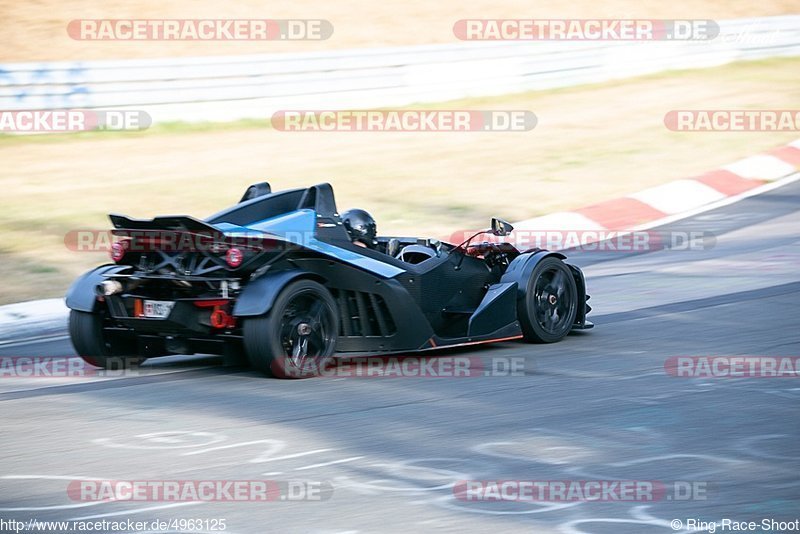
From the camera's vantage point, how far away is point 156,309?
26.0 feet

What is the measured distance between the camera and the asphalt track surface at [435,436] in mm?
5266

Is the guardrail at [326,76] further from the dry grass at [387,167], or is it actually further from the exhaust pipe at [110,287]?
the exhaust pipe at [110,287]

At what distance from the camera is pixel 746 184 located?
58.0ft

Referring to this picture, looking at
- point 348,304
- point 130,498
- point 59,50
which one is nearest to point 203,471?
point 130,498

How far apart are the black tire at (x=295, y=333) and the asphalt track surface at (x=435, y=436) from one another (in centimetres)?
16

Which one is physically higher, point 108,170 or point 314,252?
point 108,170

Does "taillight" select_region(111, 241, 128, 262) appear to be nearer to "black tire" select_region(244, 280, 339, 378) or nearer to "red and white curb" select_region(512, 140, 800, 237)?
"black tire" select_region(244, 280, 339, 378)

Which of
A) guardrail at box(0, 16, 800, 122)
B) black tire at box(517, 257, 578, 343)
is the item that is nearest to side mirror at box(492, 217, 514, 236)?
black tire at box(517, 257, 578, 343)

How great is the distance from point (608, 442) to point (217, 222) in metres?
3.20

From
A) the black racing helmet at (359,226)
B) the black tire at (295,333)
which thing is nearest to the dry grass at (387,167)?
the black racing helmet at (359,226)

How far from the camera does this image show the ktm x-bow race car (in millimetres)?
7781

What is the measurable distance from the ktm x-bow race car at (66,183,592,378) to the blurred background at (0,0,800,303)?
381cm

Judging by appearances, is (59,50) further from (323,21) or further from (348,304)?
(348,304)

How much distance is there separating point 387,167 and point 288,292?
35.0 ft
